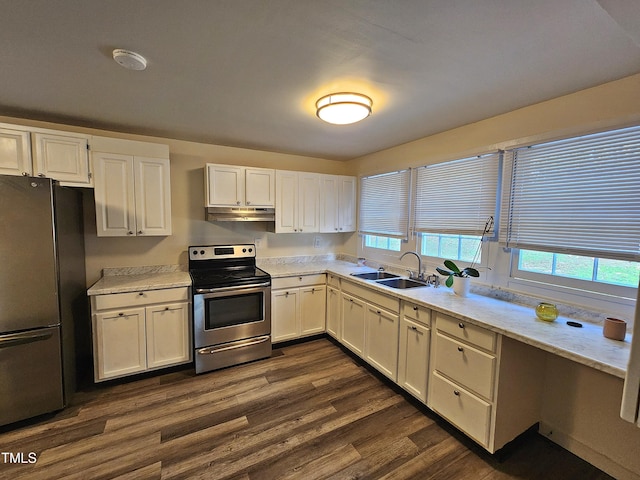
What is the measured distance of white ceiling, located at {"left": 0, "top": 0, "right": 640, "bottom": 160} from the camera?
1165mm

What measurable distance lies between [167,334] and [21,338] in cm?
98

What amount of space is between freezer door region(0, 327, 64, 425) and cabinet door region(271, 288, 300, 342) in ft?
5.93

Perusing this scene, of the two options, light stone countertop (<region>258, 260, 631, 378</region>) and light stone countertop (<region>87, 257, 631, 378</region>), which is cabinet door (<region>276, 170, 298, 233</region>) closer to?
light stone countertop (<region>87, 257, 631, 378</region>)

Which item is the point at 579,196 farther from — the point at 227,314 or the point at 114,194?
the point at 114,194

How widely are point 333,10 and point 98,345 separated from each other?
3004mm

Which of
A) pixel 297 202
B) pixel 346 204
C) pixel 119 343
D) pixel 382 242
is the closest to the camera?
pixel 119 343

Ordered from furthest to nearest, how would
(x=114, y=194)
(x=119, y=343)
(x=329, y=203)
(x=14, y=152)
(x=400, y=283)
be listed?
(x=329, y=203)
(x=400, y=283)
(x=114, y=194)
(x=119, y=343)
(x=14, y=152)

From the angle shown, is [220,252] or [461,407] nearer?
[461,407]

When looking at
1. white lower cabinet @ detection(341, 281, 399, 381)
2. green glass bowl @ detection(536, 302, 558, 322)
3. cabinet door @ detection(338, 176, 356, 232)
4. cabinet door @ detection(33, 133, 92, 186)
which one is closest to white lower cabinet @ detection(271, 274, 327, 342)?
white lower cabinet @ detection(341, 281, 399, 381)

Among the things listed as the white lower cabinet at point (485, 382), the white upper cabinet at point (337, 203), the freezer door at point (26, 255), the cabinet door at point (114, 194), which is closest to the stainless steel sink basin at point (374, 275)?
the white upper cabinet at point (337, 203)

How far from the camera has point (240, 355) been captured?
9.59 ft

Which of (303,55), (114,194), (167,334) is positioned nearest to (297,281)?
(167,334)

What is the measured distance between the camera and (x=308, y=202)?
142 inches

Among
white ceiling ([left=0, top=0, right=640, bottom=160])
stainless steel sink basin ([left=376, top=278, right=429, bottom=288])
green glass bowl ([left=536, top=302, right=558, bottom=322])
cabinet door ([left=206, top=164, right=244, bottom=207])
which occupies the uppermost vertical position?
white ceiling ([left=0, top=0, right=640, bottom=160])
